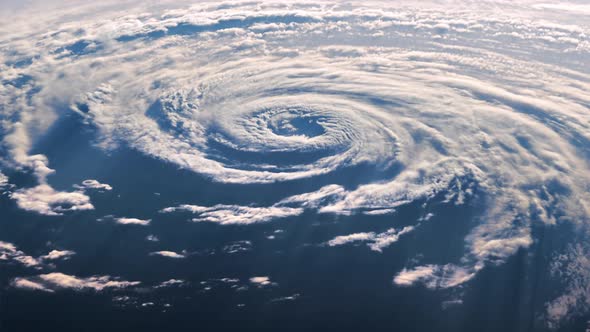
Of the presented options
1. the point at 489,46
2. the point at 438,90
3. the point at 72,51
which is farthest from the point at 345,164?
the point at 72,51

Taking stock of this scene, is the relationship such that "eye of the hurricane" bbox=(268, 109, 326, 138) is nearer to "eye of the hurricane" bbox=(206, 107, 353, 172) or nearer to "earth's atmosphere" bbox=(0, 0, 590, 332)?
"eye of the hurricane" bbox=(206, 107, 353, 172)

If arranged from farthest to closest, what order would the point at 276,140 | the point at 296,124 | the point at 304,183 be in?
the point at 296,124, the point at 276,140, the point at 304,183

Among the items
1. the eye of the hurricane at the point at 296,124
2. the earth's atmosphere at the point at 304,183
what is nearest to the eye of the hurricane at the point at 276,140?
the eye of the hurricane at the point at 296,124

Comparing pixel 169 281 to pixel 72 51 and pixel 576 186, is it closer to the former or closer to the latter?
pixel 576 186

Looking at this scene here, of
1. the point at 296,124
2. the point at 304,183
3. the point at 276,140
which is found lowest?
the point at 304,183

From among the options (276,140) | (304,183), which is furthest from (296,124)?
(304,183)

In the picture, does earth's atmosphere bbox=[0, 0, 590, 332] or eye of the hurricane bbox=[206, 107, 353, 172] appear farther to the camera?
eye of the hurricane bbox=[206, 107, 353, 172]

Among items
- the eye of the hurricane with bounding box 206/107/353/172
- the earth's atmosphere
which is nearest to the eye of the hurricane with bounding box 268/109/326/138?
the eye of the hurricane with bounding box 206/107/353/172

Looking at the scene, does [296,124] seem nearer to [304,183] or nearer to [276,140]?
[276,140]
